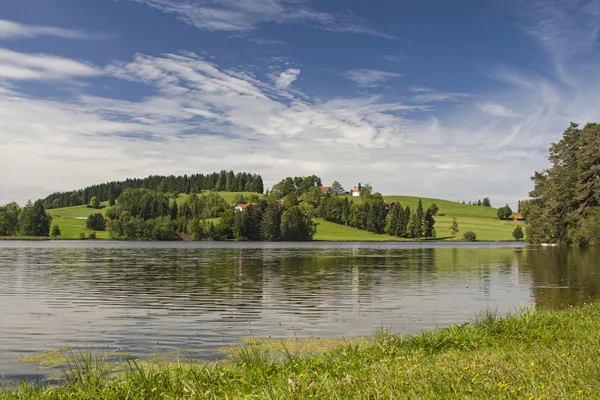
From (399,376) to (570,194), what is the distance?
121986mm

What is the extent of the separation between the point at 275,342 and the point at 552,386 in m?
12.3

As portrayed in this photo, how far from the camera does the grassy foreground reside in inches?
347

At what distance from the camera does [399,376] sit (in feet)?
33.0

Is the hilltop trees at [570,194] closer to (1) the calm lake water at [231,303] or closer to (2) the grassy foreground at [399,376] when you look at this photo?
(1) the calm lake water at [231,303]

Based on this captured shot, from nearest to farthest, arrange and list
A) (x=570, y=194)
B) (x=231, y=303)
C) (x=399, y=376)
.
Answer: (x=399, y=376), (x=231, y=303), (x=570, y=194)

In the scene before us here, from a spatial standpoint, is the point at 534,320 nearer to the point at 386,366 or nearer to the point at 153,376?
the point at 386,366

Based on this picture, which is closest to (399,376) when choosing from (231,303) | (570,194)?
(231,303)

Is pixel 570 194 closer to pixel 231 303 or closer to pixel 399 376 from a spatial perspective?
pixel 231 303

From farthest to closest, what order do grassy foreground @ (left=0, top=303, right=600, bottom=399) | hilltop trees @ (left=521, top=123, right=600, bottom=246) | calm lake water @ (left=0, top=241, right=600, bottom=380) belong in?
1. hilltop trees @ (left=521, top=123, right=600, bottom=246)
2. calm lake water @ (left=0, top=241, right=600, bottom=380)
3. grassy foreground @ (left=0, top=303, right=600, bottom=399)

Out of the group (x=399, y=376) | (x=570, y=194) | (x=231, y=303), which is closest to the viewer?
(x=399, y=376)

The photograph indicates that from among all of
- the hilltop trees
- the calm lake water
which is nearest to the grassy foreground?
the calm lake water

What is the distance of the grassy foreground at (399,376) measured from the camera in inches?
347

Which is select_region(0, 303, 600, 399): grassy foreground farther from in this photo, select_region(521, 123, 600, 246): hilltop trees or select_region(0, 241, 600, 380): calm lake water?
select_region(521, 123, 600, 246): hilltop trees

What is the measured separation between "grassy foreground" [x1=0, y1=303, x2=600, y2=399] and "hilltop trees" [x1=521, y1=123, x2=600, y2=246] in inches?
4115
